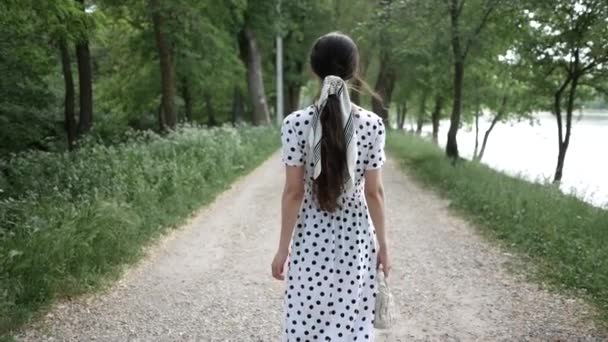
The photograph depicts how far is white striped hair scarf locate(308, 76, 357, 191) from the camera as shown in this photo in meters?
2.61

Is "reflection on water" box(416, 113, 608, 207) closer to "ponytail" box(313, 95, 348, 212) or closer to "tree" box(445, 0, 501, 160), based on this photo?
"tree" box(445, 0, 501, 160)

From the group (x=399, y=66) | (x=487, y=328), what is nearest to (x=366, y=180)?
(x=487, y=328)

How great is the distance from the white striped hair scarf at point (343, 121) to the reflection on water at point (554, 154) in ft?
24.9

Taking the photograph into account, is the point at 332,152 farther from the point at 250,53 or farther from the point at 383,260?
the point at 250,53

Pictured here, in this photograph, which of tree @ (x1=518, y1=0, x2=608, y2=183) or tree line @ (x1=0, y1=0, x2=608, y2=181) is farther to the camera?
tree @ (x1=518, y1=0, x2=608, y2=183)

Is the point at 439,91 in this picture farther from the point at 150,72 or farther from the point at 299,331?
the point at 299,331

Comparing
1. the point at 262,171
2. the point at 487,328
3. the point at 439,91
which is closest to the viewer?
the point at 487,328

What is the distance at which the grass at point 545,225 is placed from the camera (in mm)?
5664

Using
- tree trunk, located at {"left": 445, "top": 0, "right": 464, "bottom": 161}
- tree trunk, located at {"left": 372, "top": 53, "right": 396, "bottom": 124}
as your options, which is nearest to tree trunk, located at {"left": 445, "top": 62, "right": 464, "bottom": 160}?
tree trunk, located at {"left": 445, "top": 0, "right": 464, "bottom": 161}

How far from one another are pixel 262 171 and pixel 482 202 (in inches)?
293

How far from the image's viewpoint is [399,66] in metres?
23.5

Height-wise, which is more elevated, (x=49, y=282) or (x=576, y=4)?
(x=576, y=4)

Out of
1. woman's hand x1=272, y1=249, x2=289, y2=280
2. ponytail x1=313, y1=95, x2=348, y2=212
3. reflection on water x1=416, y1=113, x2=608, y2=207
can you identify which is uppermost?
ponytail x1=313, y1=95, x2=348, y2=212

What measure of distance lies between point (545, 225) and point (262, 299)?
158 inches
